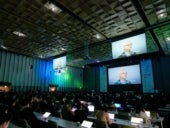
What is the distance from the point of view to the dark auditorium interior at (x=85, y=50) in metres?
5.46

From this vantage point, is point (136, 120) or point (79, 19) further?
point (79, 19)

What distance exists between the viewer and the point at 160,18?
26.2ft

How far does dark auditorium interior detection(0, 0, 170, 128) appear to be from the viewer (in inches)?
215

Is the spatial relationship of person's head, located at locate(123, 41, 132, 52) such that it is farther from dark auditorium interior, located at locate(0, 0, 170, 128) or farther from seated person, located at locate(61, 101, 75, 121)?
seated person, located at locate(61, 101, 75, 121)

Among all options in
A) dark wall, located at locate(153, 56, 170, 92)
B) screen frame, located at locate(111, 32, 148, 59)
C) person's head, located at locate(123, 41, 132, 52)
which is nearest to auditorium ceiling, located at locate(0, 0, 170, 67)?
screen frame, located at locate(111, 32, 148, 59)

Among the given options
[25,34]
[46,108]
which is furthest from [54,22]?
[46,108]

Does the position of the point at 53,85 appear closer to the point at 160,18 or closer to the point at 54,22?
the point at 54,22

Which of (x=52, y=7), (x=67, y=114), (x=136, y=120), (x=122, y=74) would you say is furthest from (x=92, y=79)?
(x=136, y=120)

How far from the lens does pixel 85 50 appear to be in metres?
13.9

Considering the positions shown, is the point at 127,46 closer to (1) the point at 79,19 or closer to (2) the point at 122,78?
(1) the point at 79,19

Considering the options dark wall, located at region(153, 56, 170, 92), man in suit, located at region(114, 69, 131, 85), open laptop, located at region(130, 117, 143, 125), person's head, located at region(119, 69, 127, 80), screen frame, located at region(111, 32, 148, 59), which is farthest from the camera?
person's head, located at region(119, 69, 127, 80)

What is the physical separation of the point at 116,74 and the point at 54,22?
1358 centimetres

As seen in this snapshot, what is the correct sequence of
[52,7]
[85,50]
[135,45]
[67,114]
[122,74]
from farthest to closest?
[122,74]
[85,50]
[135,45]
[52,7]
[67,114]

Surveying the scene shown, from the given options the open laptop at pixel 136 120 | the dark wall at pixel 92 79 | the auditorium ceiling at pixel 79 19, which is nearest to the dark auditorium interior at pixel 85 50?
the auditorium ceiling at pixel 79 19
